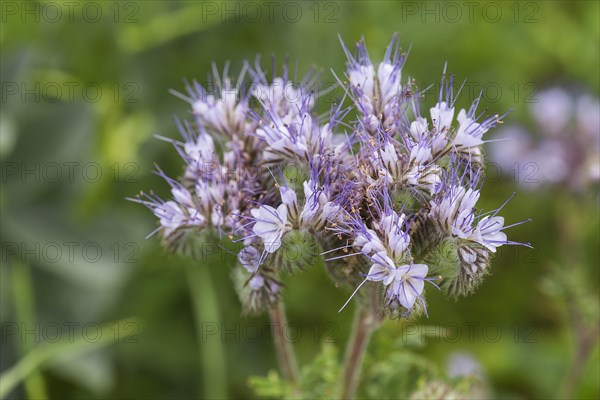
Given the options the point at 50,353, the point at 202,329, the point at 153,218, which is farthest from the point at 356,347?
the point at 153,218

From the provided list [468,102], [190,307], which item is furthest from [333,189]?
[468,102]

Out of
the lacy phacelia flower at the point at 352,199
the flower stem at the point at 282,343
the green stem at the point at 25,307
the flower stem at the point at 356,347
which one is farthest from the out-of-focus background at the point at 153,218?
the lacy phacelia flower at the point at 352,199

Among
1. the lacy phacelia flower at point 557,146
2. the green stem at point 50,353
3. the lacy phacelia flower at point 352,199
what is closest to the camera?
the lacy phacelia flower at point 352,199

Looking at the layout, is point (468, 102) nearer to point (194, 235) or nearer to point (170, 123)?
point (170, 123)

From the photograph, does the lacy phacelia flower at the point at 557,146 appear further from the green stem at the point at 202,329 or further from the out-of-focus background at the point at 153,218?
the green stem at the point at 202,329

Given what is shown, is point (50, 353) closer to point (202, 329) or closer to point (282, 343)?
point (202, 329)

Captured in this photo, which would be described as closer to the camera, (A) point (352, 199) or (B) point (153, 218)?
(A) point (352, 199)

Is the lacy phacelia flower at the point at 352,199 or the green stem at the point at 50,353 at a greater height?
Result: the lacy phacelia flower at the point at 352,199
